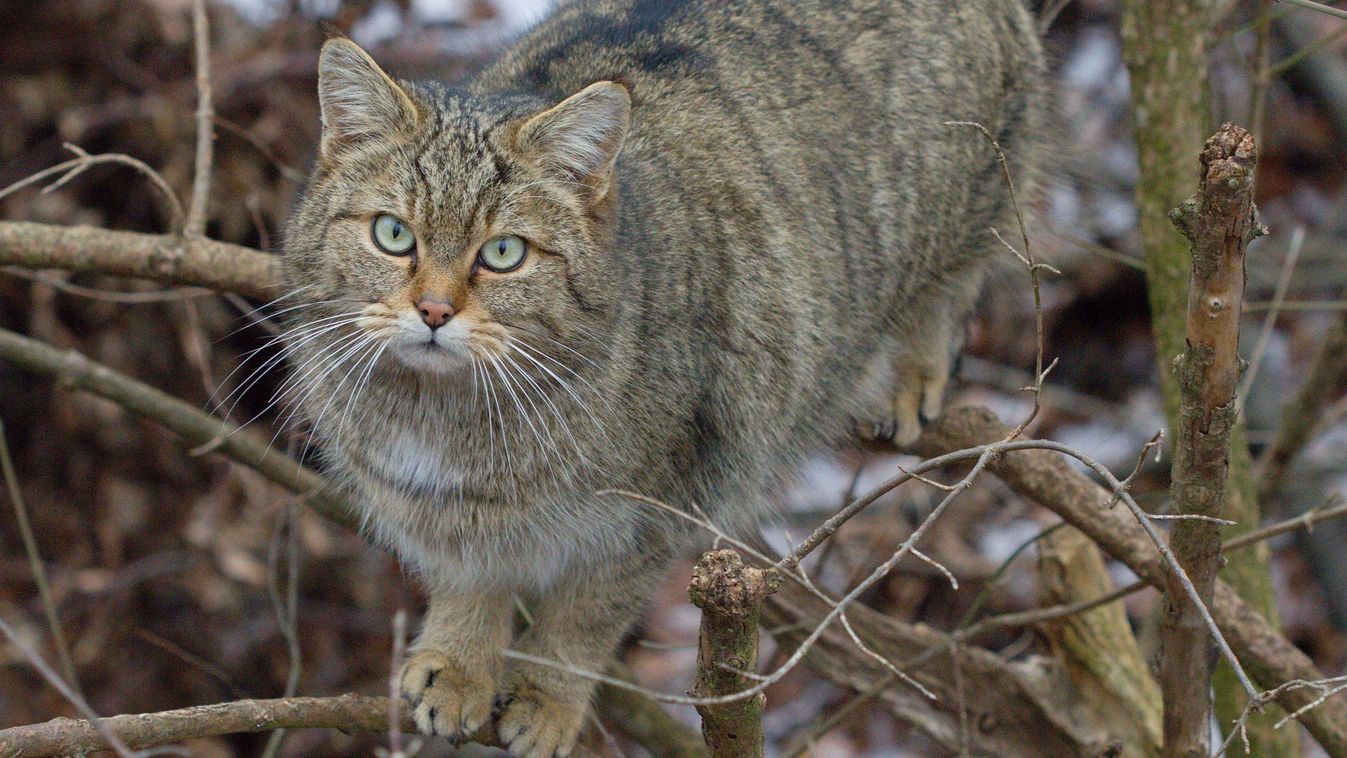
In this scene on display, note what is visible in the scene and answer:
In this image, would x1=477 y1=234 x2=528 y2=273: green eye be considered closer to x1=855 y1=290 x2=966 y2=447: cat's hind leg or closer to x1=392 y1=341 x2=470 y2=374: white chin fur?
x1=392 y1=341 x2=470 y2=374: white chin fur

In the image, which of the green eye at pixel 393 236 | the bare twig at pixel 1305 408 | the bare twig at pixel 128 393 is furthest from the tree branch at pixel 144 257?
the bare twig at pixel 1305 408

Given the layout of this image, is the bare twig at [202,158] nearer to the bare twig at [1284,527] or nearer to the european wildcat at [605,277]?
the european wildcat at [605,277]

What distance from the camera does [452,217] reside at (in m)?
2.91

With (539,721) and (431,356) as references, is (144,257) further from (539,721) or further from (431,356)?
(539,721)

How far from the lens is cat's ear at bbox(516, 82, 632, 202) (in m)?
2.97

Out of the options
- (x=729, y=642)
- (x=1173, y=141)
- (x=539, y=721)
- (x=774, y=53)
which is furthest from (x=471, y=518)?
(x=1173, y=141)

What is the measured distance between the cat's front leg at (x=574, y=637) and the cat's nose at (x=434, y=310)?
32.8 inches

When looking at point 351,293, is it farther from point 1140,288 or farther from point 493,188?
point 1140,288

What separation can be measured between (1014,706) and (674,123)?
73.0 inches

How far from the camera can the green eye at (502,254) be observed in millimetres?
2947

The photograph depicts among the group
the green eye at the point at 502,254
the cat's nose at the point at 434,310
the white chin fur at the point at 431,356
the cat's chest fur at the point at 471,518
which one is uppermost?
the green eye at the point at 502,254

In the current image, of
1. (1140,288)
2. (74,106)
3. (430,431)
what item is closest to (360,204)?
(430,431)

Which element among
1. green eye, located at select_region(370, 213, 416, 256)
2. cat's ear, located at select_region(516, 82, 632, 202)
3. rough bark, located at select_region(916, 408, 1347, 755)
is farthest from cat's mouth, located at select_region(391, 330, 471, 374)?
rough bark, located at select_region(916, 408, 1347, 755)

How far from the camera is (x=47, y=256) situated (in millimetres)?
3590
